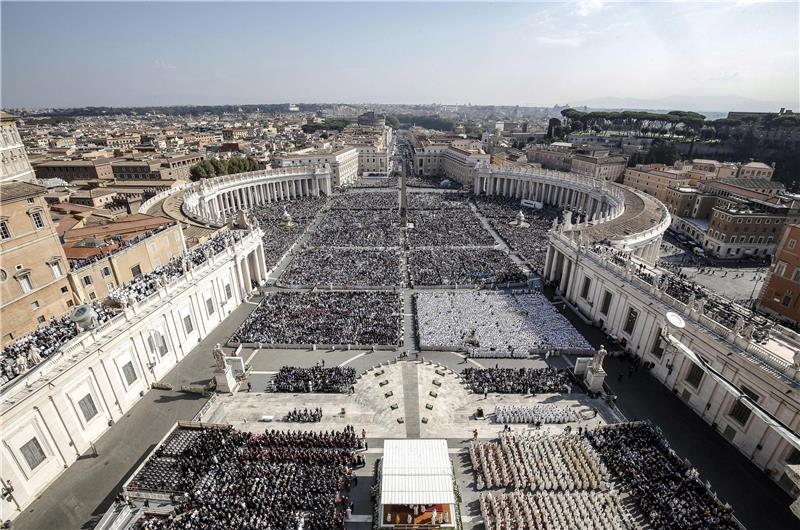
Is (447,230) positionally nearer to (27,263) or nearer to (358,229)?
(358,229)

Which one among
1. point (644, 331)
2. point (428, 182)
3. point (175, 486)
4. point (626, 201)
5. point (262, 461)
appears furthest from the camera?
point (428, 182)

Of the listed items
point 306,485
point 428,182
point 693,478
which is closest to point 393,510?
point 306,485

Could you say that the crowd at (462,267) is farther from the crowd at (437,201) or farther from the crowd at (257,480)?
the crowd at (437,201)

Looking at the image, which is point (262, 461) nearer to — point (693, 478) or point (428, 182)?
point (693, 478)

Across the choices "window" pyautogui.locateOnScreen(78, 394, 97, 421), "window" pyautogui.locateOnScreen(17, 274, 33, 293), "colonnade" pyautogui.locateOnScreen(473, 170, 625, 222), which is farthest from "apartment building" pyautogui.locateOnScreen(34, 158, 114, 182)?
"colonnade" pyautogui.locateOnScreen(473, 170, 625, 222)

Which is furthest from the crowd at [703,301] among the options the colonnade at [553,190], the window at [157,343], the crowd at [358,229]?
the window at [157,343]

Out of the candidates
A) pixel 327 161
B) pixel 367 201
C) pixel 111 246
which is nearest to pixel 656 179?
pixel 367 201
